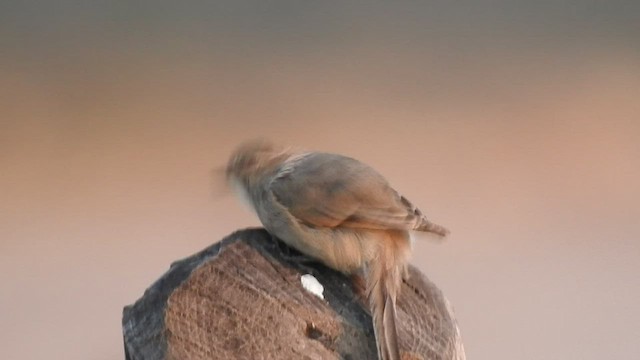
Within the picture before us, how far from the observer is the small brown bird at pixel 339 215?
49.8 inches

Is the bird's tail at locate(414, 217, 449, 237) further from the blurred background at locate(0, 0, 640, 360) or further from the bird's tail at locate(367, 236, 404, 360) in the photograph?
the blurred background at locate(0, 0, 640, 360)

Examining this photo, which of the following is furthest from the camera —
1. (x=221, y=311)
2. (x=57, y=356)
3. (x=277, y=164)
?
(x=57, y=356)

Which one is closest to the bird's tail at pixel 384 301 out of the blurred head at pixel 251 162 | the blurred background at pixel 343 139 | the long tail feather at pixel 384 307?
the long tail feather at pixel 384 307

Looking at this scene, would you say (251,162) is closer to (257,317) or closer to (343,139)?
(257,317)

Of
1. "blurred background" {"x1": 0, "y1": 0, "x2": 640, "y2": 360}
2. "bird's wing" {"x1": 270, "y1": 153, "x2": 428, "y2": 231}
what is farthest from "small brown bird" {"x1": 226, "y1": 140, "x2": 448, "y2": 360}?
"blurred background" {"x1": 0, "y1": 0, "x2": 640, "y2": 360}

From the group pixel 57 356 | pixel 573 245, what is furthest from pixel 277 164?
pixel 573 245

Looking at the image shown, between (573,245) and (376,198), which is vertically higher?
(376,198)

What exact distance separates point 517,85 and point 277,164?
1015 mm

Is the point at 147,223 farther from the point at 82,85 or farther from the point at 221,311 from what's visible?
the point at 221,311

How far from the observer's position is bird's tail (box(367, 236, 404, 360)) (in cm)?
110

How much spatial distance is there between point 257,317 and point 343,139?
1086mm

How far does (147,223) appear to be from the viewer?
81.9 inches

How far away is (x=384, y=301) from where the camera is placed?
3.84 feet

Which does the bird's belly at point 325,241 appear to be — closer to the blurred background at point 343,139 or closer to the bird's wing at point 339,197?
the bird's wing at point 339,197
